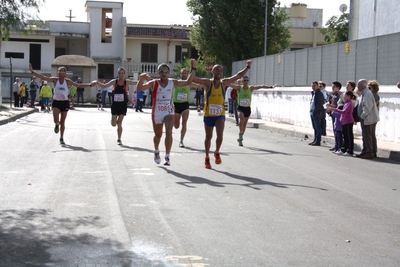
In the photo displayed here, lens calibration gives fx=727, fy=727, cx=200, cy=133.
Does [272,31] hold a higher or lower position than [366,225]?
higher

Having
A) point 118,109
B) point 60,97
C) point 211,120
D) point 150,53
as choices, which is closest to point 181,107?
point 118,109

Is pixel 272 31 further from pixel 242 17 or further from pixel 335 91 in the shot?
pixel 335 91

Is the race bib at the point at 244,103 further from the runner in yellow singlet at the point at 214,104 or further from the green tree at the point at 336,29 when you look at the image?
the green tree at the point at 336,29

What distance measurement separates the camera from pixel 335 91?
2111 cm

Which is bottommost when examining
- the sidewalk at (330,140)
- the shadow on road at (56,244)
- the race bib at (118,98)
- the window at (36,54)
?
the shadow on road at (56,244)

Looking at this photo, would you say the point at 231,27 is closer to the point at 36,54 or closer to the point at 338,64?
the point at 36,54

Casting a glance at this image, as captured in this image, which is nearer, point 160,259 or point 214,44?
point 160,259

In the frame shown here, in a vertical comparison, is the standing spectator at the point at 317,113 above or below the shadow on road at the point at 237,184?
above

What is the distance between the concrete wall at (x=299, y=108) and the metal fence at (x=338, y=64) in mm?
484

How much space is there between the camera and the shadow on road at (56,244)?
268 inches

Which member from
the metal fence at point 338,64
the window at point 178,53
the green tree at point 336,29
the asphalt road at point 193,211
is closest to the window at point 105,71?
the window at point 178,53

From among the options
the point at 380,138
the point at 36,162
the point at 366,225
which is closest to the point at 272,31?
the point at 380,138

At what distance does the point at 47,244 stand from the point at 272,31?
51.1 meters

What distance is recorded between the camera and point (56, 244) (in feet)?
24.5
